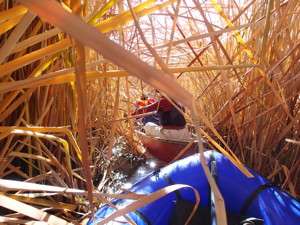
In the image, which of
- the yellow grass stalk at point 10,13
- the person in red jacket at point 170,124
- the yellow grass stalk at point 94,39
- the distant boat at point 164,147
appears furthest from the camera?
the person in red jacket at point 170,124

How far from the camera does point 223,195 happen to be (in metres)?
1.04

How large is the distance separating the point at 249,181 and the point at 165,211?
1.13ft

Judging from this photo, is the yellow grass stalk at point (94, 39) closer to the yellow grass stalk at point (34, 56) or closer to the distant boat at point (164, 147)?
the yellow grass stalk at point (34, 56)

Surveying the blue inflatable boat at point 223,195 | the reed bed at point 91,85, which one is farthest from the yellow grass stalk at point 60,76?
the blue inflatable boat at point 223,195

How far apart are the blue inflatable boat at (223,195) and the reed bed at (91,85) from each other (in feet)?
0.34

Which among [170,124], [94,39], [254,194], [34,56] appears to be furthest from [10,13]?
[170,124]

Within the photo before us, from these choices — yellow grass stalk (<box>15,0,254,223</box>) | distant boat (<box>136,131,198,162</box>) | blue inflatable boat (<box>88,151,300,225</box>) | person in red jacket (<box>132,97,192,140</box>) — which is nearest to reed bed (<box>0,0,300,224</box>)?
yellow grass stalk (<box>15,0,254,223</box>)

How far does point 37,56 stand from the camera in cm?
29

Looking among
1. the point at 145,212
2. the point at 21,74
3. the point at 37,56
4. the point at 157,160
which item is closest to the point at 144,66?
the point at 37,56

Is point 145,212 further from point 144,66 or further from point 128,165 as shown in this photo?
point 128,165

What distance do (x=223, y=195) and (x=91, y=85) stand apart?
0.68 m

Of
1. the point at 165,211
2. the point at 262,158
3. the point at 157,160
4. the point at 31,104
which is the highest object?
the point at 31,104

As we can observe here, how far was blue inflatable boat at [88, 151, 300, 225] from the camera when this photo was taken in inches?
33.0

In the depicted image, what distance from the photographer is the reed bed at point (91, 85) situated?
20 centimetres
